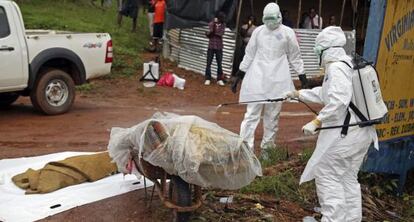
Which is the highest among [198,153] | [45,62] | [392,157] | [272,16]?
[272,16]

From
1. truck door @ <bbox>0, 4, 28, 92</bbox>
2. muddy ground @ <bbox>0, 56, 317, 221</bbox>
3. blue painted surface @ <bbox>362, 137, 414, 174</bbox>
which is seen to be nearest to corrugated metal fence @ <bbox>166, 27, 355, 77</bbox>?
muddy ground @ <bbox>0, 56, 317, 221</bbox>

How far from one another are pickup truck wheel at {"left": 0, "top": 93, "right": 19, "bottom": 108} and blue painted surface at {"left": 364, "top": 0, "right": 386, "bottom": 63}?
647cm

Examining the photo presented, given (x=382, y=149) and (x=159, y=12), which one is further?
(x=159, y=12)

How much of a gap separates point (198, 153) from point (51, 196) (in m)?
1.69

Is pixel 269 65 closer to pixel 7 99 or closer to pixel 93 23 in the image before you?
pixel 7 99

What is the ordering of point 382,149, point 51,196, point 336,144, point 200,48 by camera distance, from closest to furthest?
point 336,144 < point 51,196 < point 382,149 < point 200,48

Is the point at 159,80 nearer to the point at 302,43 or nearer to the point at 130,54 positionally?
the point at 130,54

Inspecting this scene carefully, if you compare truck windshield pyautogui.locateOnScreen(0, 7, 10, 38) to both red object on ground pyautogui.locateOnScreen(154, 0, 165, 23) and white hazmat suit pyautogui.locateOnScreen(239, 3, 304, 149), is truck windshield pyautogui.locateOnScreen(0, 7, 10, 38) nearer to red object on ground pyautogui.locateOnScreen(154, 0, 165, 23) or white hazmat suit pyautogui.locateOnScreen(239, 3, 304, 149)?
white hazmat suit pyautogui.locateOnScreen(239, 3, 304, 149)

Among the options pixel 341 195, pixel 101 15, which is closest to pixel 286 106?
pixel 341 195

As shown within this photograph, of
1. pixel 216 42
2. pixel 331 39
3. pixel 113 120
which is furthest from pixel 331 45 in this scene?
pixel 216 42

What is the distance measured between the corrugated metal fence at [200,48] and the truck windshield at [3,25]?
7.06m

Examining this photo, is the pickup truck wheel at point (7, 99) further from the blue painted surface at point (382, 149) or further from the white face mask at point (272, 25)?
the blue painted surface at point (382, 149)

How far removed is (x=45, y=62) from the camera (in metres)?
9.62

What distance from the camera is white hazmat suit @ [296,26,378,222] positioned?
479 cm
